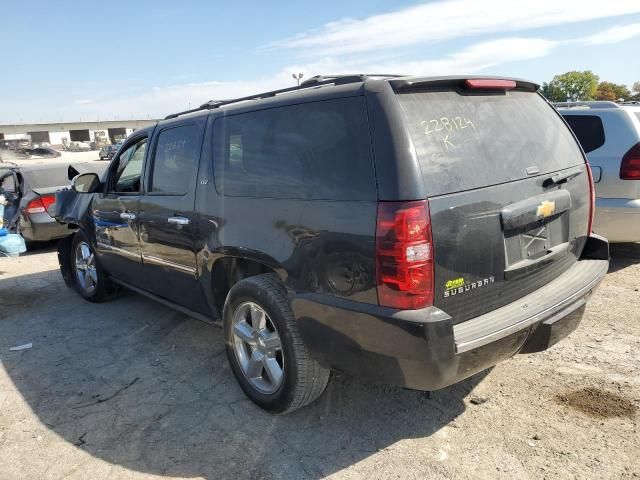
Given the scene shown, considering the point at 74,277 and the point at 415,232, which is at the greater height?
the point at 415,232

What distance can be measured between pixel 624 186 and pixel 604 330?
1.89 meters

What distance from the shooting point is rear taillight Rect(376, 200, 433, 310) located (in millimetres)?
2311

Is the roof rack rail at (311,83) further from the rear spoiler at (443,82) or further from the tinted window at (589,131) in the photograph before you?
the tinted window at (589,131)

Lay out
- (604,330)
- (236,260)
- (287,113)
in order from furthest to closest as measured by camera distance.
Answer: (604,330) < (236,260) < (287,113)

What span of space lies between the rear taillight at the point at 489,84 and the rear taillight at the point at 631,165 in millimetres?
2945

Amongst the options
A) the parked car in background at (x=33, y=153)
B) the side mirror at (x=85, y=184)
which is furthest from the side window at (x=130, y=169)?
the parked car in background at (x=33, y=153)

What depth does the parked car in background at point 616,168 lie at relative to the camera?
17.1 feet

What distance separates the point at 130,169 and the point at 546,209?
139 inches

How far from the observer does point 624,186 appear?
5.23m

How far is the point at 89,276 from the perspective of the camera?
561 centimetres

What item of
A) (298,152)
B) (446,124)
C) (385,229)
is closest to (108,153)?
(298,152)

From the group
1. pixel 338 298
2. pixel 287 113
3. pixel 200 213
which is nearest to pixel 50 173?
pixel 200 213

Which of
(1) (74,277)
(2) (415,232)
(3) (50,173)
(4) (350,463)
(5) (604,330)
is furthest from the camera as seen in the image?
(3) (50,173)

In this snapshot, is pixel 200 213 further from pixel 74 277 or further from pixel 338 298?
pixel 74 277
